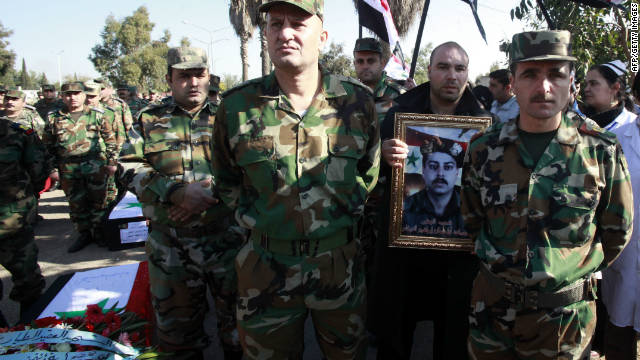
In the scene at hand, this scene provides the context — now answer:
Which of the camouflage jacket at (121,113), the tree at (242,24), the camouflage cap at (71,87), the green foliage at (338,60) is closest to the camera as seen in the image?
the camouflage cap at (71,87)

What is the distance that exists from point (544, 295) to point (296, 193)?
4.03ft

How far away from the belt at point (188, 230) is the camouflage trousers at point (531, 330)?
176cm

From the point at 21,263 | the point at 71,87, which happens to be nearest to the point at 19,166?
the point at 21,263

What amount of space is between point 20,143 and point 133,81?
38286 millimetres

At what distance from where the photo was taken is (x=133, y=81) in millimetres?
38500

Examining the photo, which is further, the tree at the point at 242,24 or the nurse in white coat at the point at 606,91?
the tree at the point at 242,24

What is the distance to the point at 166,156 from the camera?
9.20 feet

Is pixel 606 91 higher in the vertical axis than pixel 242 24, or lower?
lower

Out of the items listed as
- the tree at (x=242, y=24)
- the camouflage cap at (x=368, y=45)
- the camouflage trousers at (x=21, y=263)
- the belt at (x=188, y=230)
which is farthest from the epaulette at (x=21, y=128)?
the tree at (x=242, y=24)

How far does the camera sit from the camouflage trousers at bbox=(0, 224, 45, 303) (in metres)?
4.01

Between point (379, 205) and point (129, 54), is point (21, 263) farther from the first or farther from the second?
point (129, 54)

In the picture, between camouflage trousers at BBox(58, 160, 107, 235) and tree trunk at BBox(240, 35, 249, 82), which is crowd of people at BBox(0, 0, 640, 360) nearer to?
camouflage trousers at BBox(58, 160, 107, 235)

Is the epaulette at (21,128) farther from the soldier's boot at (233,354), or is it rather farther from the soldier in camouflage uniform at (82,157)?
the soldier's boot at (233,354)

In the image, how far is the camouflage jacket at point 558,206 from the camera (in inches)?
72.3
